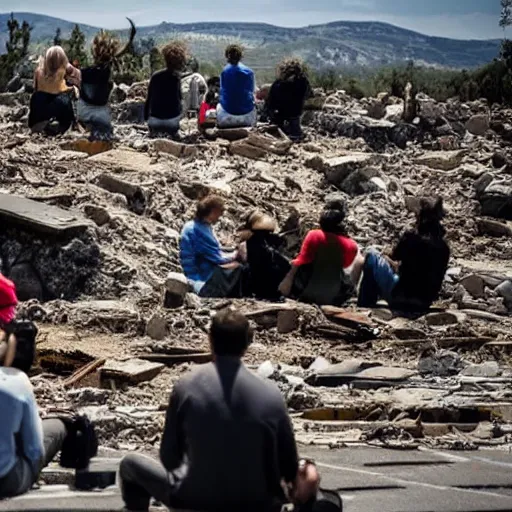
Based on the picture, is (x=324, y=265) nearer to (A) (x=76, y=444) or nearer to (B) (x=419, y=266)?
(B) (x=419, y=266)

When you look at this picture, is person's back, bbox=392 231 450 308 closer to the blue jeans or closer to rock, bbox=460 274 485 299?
the blue jeans

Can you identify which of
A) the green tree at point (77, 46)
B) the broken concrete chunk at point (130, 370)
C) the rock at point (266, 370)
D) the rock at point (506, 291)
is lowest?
the rock at point (506, 291)

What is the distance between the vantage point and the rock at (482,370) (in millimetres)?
10977

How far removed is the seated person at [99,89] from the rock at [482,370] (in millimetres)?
7644

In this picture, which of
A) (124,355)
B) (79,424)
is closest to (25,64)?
(124,355)

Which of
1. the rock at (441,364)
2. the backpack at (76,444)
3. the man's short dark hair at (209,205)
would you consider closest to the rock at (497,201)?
the man's short dark hair at (209,205)

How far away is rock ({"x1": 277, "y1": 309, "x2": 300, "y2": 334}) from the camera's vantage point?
12602 mm

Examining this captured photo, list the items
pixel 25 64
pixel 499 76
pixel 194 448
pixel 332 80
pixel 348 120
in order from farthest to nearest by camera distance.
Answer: pixel 332 80 < pixel 499 76 < pixel 25 64 < pixel 348 120 < pixel 194 448

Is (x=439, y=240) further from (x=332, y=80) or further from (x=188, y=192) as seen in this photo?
(x=332, y=80)

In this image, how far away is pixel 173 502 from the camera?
6.63 metres

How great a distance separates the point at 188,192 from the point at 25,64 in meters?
10.7

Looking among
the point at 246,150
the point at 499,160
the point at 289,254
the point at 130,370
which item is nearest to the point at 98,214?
the point at 289,254

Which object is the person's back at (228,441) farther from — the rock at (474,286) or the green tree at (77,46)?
the green tree at (77,46)

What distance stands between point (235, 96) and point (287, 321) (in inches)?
252
